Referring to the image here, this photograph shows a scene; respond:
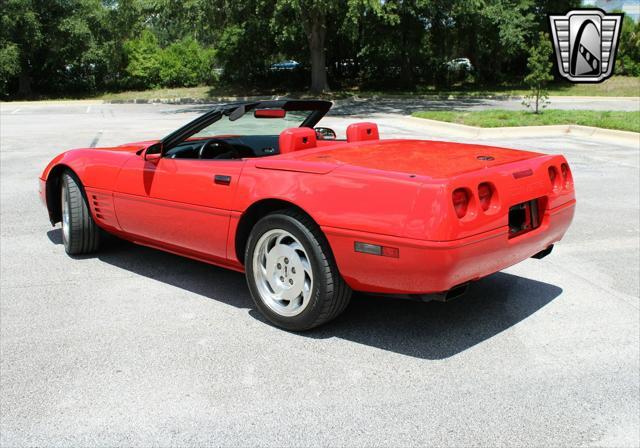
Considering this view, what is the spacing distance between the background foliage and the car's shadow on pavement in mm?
27606

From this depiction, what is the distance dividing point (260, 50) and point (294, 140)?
33.7 metres

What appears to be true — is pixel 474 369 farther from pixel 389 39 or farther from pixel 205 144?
pixel 389 39

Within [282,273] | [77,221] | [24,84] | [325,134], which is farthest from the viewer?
[24,84]

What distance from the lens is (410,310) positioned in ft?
14.6

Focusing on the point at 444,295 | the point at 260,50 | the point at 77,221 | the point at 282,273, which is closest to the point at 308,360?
the point at 282,273

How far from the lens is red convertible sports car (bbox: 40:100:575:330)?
11.3 ft

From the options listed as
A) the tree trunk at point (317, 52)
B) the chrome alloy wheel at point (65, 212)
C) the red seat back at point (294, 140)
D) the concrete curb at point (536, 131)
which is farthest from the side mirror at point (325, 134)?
the tree trunk at point (317, 52)

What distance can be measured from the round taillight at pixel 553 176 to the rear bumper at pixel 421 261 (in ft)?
1.71

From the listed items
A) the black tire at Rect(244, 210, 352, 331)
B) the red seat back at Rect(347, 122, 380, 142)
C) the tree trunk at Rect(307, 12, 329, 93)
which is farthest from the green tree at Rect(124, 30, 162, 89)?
the black tire at Rect(244, 210, 352, 331)

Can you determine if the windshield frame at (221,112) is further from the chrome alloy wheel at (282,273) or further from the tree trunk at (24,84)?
the tree trunk at (24,84)

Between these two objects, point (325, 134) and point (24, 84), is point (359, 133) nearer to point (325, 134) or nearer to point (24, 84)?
point (325, 134)

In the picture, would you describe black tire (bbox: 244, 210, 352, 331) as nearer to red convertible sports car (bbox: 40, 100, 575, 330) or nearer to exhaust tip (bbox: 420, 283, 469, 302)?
red convertible sports car (bbox: 40, 100, 575, 330)

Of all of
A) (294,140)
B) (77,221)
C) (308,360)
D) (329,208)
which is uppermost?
(294,140)

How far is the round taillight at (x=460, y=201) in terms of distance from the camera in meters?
3.46
